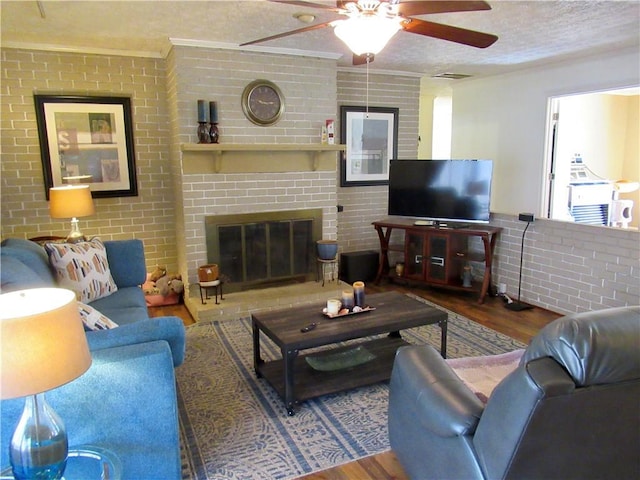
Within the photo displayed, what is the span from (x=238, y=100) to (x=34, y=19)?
1.60m

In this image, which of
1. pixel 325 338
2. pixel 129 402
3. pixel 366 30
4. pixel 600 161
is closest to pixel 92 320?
pixel 129 402

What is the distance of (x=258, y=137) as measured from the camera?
427cm

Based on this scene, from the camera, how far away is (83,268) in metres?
3.14

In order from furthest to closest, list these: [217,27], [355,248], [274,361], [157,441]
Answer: [355,248] < [217,27] < [274,361] < [157,441]

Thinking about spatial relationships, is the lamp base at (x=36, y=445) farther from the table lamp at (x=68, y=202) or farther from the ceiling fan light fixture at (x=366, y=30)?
the table lamp at (x=68, y=202)

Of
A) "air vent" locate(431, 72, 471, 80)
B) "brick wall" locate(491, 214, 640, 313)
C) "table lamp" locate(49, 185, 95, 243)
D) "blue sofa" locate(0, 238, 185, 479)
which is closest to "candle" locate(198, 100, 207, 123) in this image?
"table lamp" locate(49, 185, 95, 243)

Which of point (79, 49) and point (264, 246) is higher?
point (79, 49)

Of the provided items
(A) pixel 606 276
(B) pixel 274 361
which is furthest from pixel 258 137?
(A) pixel 606 276

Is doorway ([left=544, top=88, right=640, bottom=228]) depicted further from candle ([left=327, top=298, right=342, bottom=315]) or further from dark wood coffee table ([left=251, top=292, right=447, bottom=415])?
candle ([left=327, top=298, right=342, bottom=315])

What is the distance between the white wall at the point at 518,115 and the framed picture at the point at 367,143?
2.81ft

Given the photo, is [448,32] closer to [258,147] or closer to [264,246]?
[258,147]

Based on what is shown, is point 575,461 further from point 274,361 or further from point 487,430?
point 274,361

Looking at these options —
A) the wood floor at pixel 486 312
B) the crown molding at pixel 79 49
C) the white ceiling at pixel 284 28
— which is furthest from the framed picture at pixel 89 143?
the wood floor at pixel 486 312

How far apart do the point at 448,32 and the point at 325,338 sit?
5.61ft
